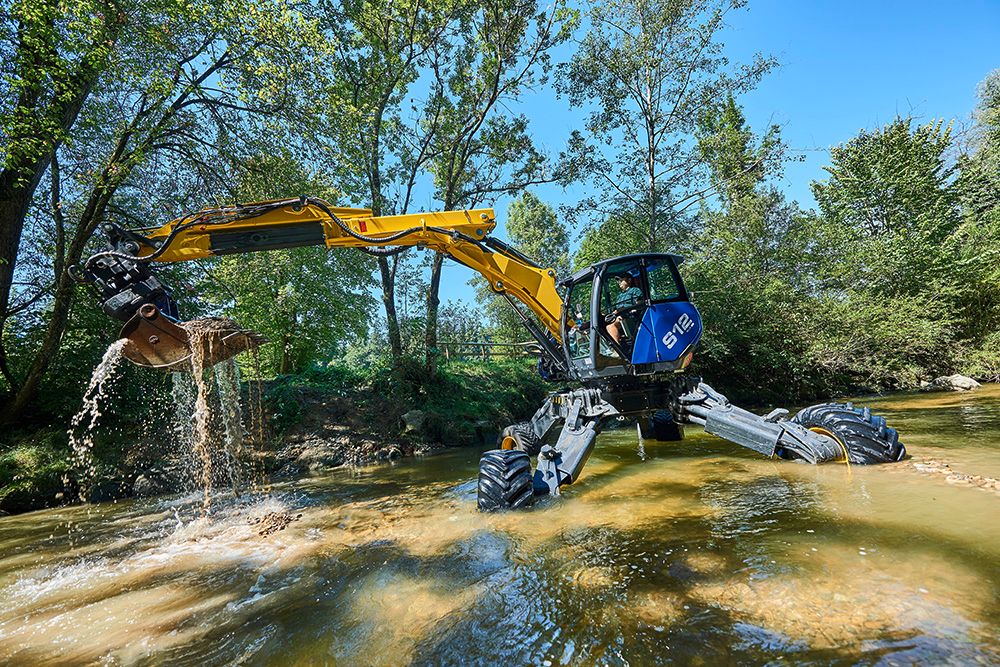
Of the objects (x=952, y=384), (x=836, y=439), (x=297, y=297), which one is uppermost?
(x=297, y=297)

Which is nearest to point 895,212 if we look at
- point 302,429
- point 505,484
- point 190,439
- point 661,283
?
point 661,283

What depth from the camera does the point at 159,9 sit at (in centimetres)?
760

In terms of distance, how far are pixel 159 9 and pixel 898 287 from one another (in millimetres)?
23720

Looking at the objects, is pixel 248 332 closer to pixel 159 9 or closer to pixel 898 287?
pixel 159 9

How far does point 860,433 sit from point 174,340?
7631mm

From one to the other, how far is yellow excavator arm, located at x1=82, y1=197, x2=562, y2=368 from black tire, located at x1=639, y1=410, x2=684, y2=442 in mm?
2474

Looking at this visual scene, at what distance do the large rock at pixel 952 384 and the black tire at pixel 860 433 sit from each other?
1269 centimetres

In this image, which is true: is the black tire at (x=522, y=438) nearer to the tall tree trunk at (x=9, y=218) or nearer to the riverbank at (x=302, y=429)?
the riverbank at (x=302, y=429)

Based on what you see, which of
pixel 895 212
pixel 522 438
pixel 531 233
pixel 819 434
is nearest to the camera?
pixel 819 434

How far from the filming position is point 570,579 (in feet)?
9.43

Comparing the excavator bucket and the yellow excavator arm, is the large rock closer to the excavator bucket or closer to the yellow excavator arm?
the yellow excavator arm

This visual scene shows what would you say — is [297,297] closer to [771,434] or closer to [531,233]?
[771,434]

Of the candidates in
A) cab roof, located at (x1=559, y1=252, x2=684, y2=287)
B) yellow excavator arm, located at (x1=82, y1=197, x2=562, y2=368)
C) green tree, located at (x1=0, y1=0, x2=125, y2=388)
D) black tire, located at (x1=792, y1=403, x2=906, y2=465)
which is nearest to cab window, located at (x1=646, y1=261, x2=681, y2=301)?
cab roof, located at (x1=559, y1=252, x2=684, y2=287)

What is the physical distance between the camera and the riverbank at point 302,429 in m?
7.59
